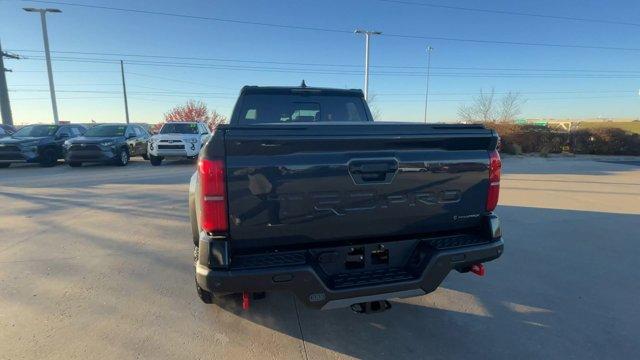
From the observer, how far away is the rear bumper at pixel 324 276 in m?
2.20

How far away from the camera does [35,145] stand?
1370 cm

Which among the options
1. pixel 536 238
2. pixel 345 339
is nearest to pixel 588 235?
pixel 536 238

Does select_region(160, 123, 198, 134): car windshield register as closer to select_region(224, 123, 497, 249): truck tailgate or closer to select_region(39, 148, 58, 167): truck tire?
select_region(39, 148, 58, 167): truck tire

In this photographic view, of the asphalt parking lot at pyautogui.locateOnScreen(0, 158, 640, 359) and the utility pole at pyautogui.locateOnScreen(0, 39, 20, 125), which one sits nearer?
the asphalt parking lot at pyautogui.locateOnScreen(0, 158, 640, 359)

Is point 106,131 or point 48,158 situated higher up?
point 106,131

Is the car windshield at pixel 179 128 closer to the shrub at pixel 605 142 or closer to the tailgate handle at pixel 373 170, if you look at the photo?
the tailgate handle at pixel 373 170

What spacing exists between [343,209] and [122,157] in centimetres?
1454

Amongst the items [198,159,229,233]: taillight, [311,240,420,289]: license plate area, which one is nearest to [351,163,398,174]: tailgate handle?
[311,240,420,289]: license plate area

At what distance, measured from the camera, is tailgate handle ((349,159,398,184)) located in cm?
237

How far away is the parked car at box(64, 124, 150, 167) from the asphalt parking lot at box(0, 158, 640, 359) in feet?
26.6

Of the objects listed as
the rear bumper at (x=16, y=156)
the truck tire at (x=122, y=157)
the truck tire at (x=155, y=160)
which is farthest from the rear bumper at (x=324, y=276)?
the rear bumper at (x=16, y=156)

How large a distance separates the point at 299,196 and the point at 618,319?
10.1 ft

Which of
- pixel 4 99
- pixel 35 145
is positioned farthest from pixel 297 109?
pixel 4 99

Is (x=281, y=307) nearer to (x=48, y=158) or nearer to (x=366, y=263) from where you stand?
(x=366, y=263)
